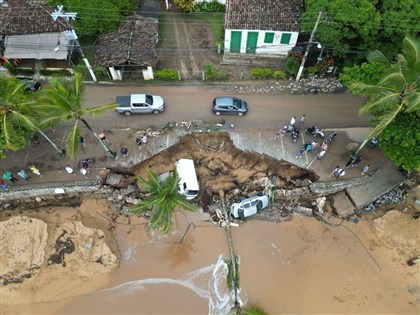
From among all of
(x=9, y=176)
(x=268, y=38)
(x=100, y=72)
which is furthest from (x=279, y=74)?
(x=9, y=176)

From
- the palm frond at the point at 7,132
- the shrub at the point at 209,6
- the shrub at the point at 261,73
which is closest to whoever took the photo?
the palm frond at the point at 7,132

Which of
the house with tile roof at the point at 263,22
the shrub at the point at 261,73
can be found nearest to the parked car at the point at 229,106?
the shrub at the point at 261,73

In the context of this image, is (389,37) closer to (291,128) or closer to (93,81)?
(291,128)

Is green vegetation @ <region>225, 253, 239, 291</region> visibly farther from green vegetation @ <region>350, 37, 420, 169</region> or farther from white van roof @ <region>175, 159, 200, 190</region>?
green vegetation @ <region>350, 37, 420, 169</region>

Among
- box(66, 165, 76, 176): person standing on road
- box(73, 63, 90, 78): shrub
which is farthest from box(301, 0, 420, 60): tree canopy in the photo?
box(66, 165, 76, 176): person standing on road

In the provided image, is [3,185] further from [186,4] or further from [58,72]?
[186,4]

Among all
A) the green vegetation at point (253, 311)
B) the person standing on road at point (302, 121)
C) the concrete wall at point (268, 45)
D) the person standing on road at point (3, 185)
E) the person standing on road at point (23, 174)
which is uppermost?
the concrete wall at point (268, 45)

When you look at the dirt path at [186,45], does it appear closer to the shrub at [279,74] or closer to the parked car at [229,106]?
the parked car at [229,106]
